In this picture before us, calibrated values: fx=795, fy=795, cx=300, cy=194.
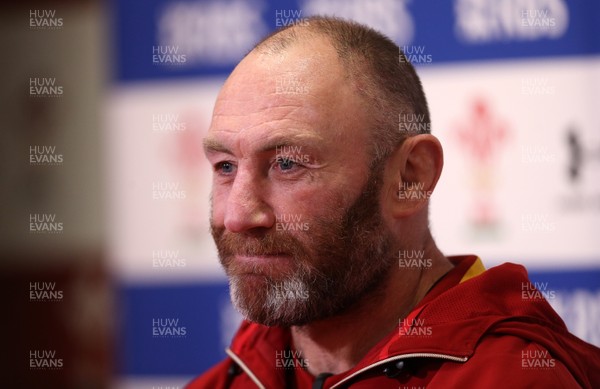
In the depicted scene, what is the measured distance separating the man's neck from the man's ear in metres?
0.14

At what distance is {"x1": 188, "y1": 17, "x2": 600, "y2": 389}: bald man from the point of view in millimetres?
1513

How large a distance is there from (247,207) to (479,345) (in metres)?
0.51

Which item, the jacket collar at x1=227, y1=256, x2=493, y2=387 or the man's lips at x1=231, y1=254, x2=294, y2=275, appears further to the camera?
the man's lips at x1=231, y1=254, x2=294, y2=275

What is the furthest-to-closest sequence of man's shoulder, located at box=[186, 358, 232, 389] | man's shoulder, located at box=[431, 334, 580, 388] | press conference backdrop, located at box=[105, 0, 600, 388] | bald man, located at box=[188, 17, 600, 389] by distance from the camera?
press conference backdrop, located at box=[105, 0, 600, 388]
man's shoulder, located at box=[186, 358, 232, 389]
bald man, located at box=[188, 17, 600, 389]
man's shoulder, located at box=[431, 334, 580, 388]

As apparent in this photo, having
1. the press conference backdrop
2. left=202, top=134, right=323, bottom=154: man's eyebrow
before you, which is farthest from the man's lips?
the press conference backdrop

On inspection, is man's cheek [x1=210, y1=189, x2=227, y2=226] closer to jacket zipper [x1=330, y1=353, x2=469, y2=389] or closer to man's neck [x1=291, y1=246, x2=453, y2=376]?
man's neck [x1=291, y1=246, x2=453, y2=376]

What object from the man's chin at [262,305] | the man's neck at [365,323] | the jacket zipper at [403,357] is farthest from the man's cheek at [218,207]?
the jacket zipper at [403,357]

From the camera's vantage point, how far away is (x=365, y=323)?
5.52ft

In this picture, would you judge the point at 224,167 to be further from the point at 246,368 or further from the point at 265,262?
the point at 246,368

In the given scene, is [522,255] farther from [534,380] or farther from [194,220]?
[534,380]

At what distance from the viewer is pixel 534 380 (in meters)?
1.36

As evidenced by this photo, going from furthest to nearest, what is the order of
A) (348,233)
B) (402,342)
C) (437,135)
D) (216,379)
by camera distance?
(437,135) → (216,379) → (348,233) → (402,342)

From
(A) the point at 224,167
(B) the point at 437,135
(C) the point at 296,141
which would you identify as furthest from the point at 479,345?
(B) the point at 437,135

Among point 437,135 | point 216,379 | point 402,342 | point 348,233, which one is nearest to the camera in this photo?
point 402,342
